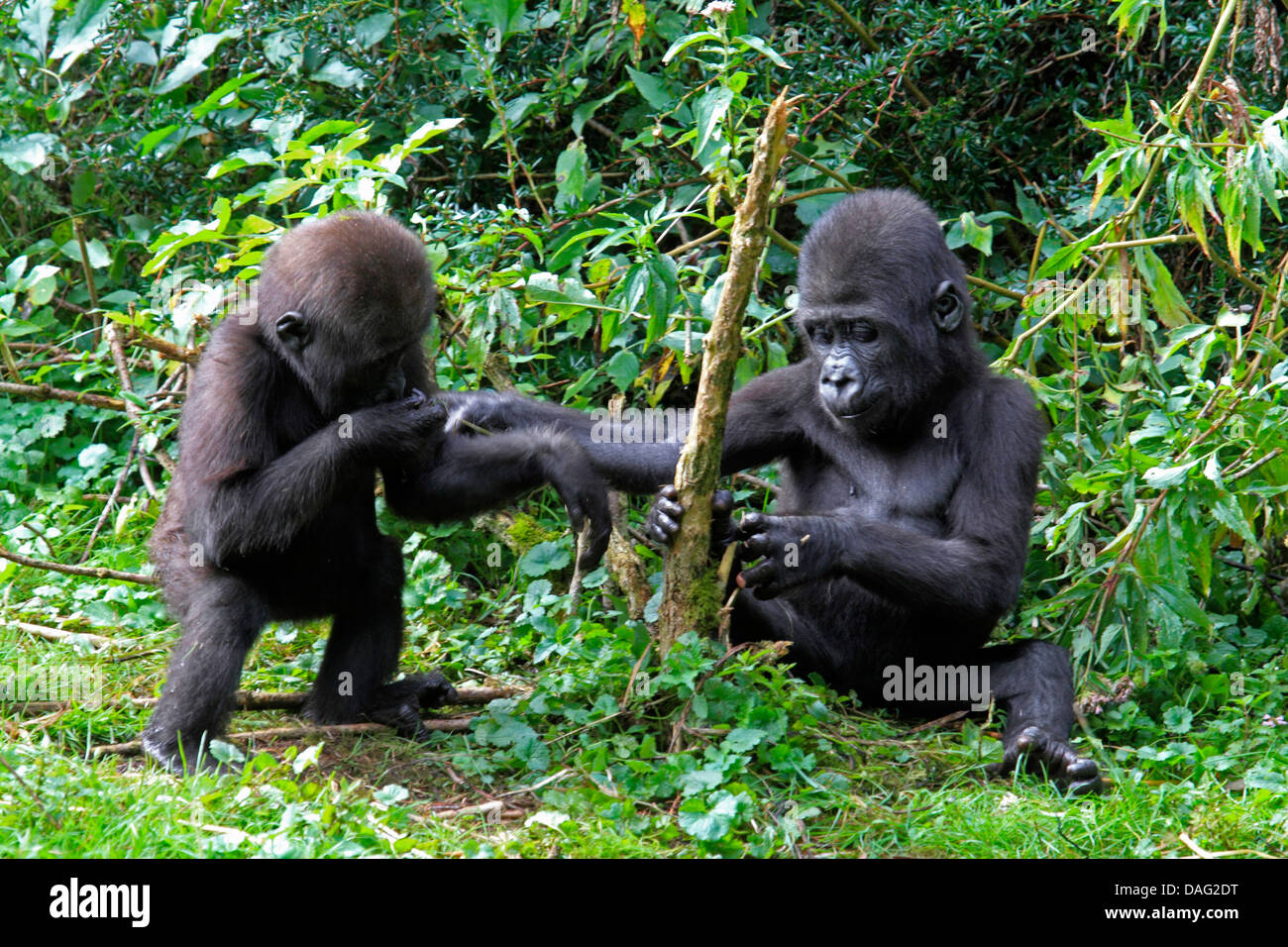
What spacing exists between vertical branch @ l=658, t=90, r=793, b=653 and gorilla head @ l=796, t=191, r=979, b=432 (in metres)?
0.73

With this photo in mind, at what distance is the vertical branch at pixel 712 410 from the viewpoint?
427 cm

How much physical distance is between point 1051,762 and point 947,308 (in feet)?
5.69

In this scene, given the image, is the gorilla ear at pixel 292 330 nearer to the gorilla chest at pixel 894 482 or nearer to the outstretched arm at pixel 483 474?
the outstretched arm at pixel 483 474

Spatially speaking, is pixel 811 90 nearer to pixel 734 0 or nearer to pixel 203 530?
pixel 734 0

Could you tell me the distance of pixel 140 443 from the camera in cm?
668

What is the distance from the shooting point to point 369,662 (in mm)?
5285

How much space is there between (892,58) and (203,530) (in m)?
4.32

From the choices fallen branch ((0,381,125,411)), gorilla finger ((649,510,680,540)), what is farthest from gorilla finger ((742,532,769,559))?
fallen branch ((0,381,125,411))

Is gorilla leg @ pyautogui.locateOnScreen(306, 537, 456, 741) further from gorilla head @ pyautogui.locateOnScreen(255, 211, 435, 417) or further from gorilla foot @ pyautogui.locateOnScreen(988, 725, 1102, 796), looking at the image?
gorilla foot @ pyautogui.locateOnScreen(988, 725, 1102, 796)

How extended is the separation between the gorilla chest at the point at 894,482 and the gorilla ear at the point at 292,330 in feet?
7.06

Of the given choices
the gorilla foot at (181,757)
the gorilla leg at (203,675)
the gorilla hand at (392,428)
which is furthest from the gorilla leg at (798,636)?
the gorilla foot at (181,757)

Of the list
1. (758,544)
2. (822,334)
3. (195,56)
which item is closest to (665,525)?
(758,544)

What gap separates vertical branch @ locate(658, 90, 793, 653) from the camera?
4.27 m

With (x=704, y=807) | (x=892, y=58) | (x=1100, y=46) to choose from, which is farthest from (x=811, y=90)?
(x=704, y=807)
